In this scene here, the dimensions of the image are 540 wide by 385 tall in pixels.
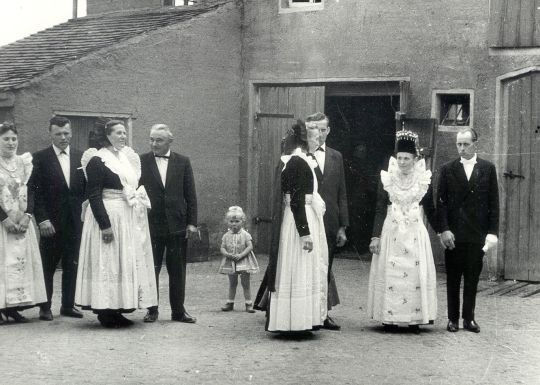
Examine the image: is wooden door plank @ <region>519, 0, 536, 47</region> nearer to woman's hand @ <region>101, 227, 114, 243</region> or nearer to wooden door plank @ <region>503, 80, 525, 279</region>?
wooden door plank @ <region>503, 80, 525, 279</region>

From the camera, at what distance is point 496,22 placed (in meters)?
11.7

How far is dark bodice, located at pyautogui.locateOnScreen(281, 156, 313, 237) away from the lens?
7562 millimetres

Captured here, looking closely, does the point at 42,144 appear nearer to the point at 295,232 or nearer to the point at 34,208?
the point at 34,208

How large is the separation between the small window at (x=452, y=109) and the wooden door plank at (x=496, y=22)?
0.78m

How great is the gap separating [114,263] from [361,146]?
8058 millimetres

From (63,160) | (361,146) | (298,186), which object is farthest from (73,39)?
(298,186)

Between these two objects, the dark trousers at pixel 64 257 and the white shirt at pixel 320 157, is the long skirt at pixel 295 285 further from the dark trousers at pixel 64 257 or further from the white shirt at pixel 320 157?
the dark trousers at pixel 64 257

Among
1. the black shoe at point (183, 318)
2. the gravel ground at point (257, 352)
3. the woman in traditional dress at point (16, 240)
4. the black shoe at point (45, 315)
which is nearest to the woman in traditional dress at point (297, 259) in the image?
the gravel ground at point (257, 352)

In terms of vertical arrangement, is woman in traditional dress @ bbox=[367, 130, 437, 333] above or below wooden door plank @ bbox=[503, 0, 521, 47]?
below

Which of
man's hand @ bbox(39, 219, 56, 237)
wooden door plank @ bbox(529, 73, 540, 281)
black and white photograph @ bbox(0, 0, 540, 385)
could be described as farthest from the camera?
wooden door plank @ bbox(529, 73, 540, 281)

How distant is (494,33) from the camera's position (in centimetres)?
1170

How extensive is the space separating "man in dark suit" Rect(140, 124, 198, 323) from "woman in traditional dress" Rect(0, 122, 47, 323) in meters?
1.13

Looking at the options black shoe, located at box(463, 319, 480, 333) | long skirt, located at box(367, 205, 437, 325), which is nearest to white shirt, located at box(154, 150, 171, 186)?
long skirt, located at box(367, 205, 437, 325)

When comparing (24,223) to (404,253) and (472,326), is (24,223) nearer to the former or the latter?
(404,253)
